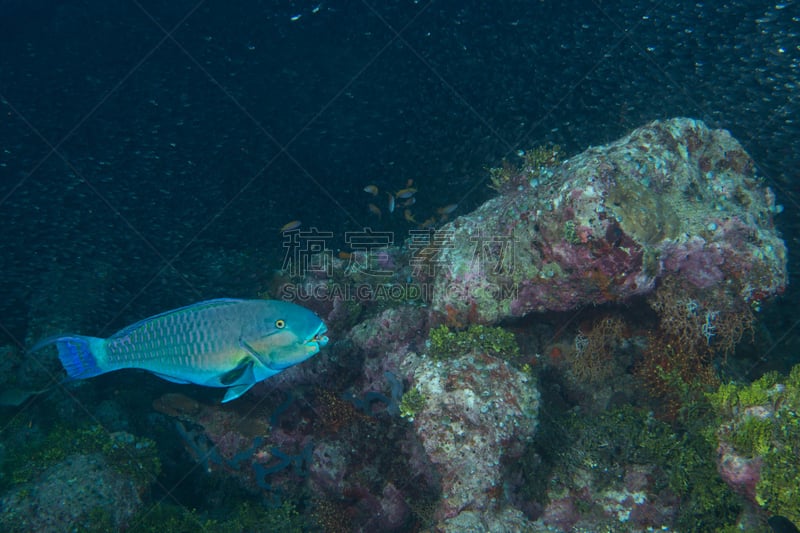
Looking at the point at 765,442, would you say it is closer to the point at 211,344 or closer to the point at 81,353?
the point at 211,344

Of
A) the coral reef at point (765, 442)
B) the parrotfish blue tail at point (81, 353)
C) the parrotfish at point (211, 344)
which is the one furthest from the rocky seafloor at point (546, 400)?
the parrotfish blue tail at point (81, 353)

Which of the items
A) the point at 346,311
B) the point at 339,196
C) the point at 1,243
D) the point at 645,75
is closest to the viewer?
the point at 346,311

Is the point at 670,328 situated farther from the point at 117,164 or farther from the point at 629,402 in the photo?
the point at 117,164

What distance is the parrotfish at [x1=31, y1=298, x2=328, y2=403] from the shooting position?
10.9 ft

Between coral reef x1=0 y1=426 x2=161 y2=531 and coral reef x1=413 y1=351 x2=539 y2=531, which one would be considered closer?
coral reef x1=413 y1=351 x2=539 y2=531

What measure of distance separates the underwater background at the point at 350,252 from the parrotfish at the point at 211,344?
75.1 inches

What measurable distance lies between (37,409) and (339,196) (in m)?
8.24

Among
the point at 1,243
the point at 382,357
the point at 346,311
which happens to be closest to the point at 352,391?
the point at 382,357

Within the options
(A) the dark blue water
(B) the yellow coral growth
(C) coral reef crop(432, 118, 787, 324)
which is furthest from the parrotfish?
(A) the dark blue water

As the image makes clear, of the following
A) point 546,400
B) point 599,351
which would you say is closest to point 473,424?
point 546,400

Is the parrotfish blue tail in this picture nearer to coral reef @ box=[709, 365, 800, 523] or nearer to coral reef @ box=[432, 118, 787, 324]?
coral reef @ box=[432, 118, 787, 324]

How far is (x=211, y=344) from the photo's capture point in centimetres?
334

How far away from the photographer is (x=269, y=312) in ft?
11.1

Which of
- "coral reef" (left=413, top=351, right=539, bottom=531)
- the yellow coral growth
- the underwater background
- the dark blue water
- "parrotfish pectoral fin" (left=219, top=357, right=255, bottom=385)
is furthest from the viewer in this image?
the dark blue water
